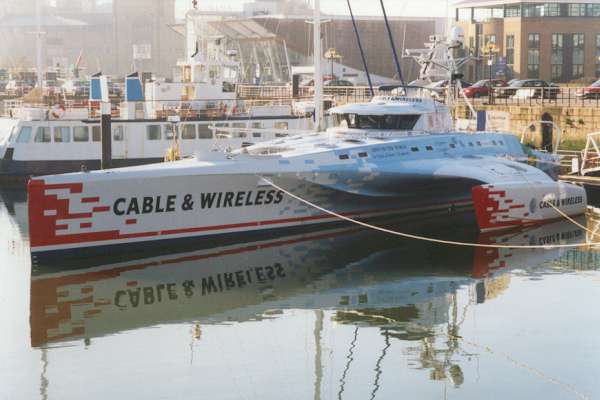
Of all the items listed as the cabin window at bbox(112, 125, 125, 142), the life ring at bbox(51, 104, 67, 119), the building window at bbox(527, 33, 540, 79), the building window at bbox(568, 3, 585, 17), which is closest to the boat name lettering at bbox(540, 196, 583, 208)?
the cabin window at bbox(112, 125, 125, 142)

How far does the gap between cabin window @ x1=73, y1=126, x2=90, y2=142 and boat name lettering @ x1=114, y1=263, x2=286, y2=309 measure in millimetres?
18246

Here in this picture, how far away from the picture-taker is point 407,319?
66.1 ft

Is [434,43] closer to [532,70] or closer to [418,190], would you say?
[418,190]

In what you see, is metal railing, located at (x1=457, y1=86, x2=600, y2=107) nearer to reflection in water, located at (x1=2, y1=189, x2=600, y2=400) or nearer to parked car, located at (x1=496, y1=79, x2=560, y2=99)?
parked car, located at (x1=496, y1=79, x2=560, y2=99)

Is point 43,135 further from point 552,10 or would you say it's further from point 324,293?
point 552,10

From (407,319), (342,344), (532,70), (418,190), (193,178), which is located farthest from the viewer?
(532,70)

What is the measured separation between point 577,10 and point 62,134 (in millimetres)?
50042

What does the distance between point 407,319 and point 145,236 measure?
831 centimetres

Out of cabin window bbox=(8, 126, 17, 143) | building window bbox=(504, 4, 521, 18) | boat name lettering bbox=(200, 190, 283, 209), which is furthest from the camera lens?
building window bbox=(504, 4, 521, 18)

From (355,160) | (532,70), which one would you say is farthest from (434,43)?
(532,70)

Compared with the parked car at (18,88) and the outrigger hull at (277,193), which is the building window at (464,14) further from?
the outrigger hull at (277,193)

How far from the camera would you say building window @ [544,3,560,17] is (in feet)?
257

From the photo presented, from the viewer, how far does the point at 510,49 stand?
262 ft

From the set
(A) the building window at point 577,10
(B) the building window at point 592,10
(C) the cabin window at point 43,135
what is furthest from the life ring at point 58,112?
(B) the building window at point 592,10
